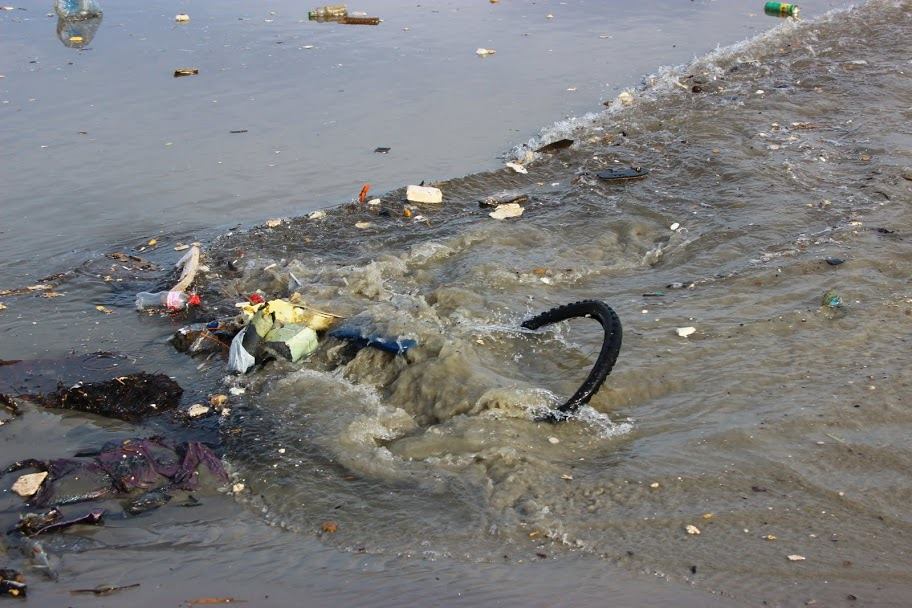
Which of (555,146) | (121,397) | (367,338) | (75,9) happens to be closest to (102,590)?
(121,397)

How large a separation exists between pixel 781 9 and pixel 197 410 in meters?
13.3

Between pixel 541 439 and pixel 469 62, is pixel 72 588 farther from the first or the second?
pixel 469 62

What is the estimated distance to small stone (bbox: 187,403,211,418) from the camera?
4.67m

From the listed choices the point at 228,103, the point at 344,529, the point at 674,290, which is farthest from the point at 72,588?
the point at 228,103

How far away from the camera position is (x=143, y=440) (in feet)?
14.3

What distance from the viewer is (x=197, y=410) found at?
470 centimetres

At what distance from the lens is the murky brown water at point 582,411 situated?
3305 mm

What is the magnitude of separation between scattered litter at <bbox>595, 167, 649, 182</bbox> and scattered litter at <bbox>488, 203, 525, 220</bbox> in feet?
3.17

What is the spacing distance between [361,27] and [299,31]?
1023mm

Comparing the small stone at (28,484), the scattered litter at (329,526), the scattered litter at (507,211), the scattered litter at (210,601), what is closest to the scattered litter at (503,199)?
the scattered litter at (507,211)

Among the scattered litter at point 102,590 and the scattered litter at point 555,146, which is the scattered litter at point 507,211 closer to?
the scattered litter at point 555,146

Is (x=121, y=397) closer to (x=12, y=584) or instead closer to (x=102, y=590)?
(x=12, y=584)

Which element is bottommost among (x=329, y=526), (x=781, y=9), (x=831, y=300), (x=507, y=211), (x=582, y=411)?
(x=329, y=526)

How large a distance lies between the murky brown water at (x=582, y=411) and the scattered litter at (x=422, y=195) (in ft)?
0.37
